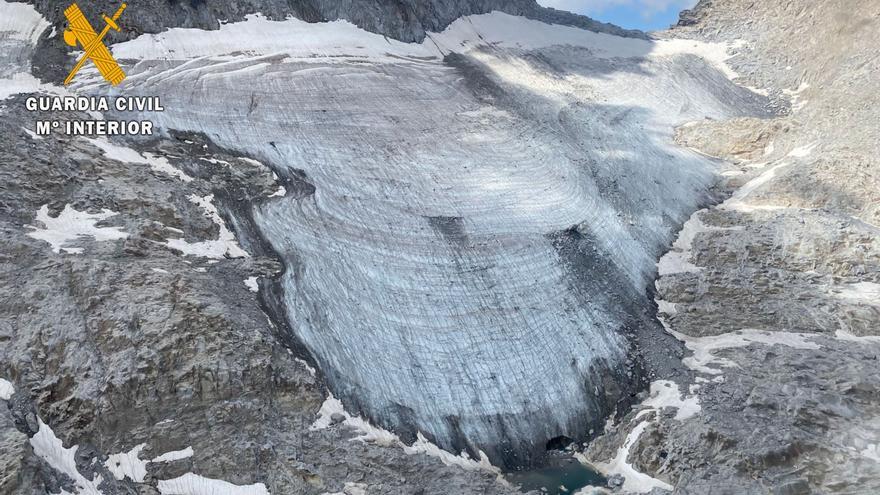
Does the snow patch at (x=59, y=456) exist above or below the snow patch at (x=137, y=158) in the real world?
below

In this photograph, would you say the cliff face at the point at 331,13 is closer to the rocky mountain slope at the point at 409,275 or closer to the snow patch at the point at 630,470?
the rocky mountain slope at the point at 409,275

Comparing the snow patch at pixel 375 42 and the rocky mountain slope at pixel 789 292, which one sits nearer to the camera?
the rocky mountain slope at pixel 789 292

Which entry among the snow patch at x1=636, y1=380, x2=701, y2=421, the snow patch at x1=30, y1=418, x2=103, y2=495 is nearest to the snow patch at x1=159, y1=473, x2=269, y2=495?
the snow patch at x1=30, y1=418, x2=103, y2=495

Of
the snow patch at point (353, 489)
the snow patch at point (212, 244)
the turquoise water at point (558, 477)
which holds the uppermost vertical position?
the snow patch at point (212, 244)

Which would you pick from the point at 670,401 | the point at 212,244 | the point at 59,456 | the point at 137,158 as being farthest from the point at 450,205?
the point at 59,456

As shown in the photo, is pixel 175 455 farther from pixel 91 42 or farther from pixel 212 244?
pixel 91 42

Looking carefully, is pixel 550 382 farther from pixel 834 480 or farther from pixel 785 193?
pixel 785 193

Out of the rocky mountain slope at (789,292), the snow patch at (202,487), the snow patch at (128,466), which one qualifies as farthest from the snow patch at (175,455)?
the rocky mountain slope at (789,292)

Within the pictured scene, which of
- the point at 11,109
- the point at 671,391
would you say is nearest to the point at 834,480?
the point at 671,391
